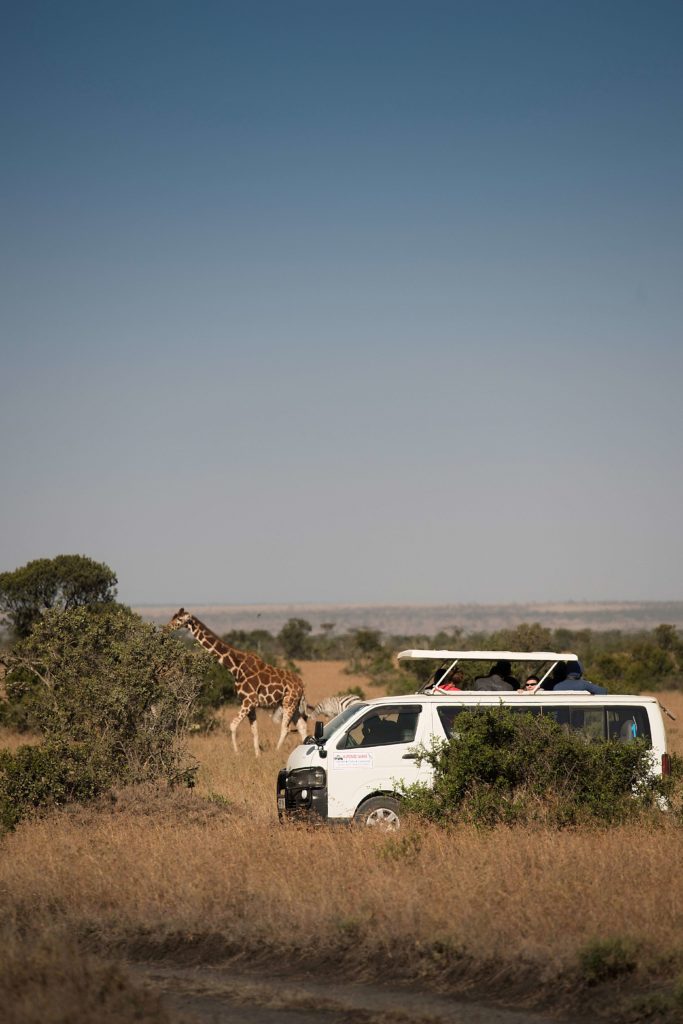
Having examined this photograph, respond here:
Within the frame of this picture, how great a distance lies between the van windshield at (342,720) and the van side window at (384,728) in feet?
0.71

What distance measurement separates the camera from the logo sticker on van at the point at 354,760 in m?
15.0

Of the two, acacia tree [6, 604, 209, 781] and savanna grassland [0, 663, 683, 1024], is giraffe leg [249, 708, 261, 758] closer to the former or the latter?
acacia tree [6, 604, 209, 781]

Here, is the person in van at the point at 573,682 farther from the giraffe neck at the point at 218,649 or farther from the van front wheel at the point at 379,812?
the giraffe neck at the point at 218,649

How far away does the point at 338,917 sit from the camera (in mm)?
10312

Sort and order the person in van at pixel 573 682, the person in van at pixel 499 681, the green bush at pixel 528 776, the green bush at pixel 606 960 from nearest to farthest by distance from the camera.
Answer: the green bush at pixel 606 960 → the green bush at pixel 528 776 → the person in van at pixel 573 682 → the person in van at pixel 499 681

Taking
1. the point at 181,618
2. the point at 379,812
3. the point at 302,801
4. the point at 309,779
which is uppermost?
the point at 181,618

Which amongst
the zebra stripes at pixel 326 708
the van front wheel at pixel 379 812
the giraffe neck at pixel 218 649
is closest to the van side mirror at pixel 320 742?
the van front wheel at pixel 379 812

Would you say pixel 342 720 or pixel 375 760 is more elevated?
pixel 342 720

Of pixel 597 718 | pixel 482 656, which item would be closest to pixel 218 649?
pixel 482 656

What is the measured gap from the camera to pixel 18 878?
11.9 meters

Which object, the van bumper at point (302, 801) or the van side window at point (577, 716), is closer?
the van bumper at point (302, 801)

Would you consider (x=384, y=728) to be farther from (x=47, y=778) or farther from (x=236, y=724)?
(x=236, y=724)

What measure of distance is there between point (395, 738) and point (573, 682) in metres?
3.14

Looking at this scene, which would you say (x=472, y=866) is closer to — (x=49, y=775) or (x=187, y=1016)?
(x=187, y=1016)
